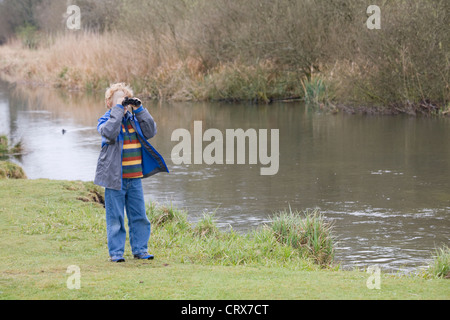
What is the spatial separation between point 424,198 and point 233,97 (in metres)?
19.0

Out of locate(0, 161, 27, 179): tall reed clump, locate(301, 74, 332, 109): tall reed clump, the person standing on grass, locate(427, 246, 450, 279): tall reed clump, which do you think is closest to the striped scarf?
the person standing on grass

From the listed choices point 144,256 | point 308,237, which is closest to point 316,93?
point 308,237

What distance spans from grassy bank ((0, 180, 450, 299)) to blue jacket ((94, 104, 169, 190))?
82cm

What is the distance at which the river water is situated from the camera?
9.39 metres

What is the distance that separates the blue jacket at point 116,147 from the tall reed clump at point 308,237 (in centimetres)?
231

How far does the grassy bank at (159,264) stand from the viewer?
16.3ft

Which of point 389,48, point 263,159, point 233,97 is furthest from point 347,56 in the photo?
point 263,159

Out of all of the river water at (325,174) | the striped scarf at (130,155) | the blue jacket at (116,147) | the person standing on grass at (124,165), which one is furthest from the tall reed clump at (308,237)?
the striped scarf at (130,155)

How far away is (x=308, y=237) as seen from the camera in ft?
26.2

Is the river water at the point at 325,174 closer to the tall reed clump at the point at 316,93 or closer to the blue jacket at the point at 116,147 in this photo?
the tall reed clump at the point at 316,93

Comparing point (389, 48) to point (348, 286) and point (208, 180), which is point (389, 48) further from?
point (348, 286)

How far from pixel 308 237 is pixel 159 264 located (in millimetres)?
2357

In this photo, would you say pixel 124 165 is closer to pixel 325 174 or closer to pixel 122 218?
pixel 122 218

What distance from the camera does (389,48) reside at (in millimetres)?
22344
